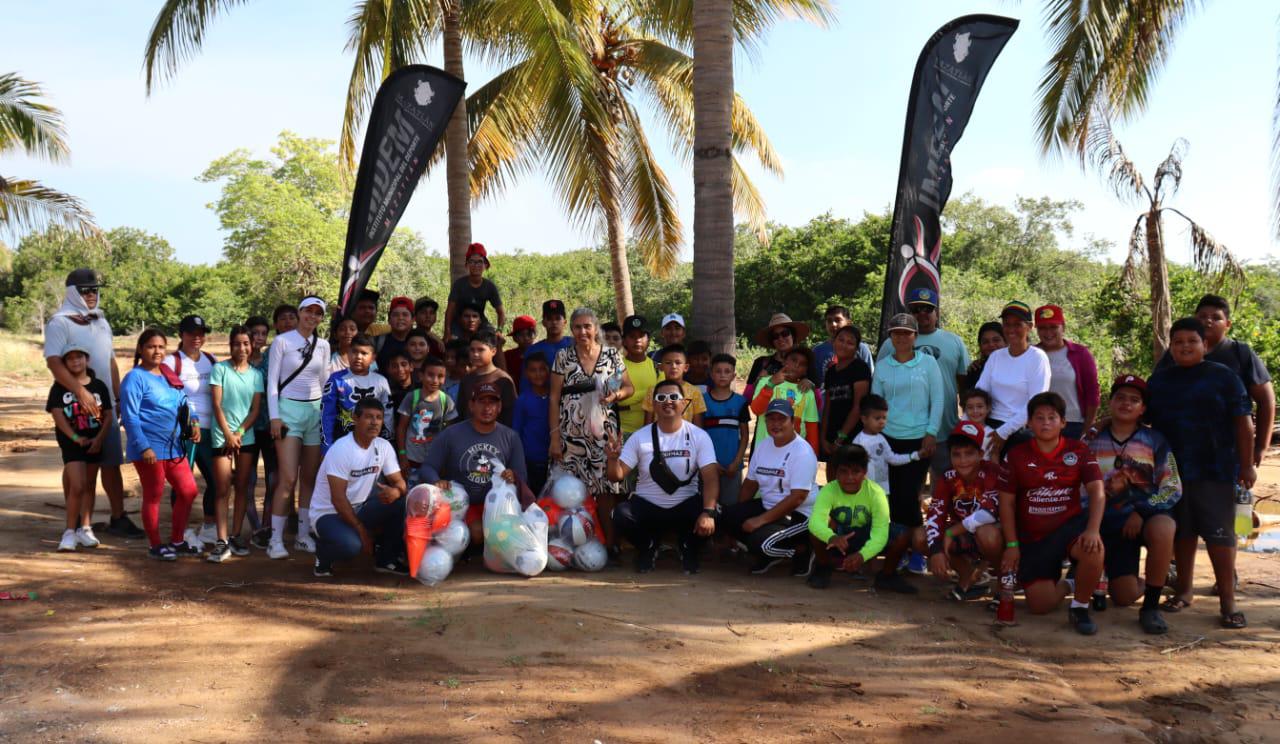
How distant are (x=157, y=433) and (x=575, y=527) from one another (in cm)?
304

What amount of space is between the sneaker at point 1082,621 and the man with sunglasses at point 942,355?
1.43 metres

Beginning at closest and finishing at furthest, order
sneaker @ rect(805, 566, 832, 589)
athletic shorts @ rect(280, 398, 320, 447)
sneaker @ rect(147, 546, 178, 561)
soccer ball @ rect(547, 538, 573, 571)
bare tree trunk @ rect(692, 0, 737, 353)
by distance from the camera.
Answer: sneaker @ rect(805, 566, 832, 589) → soccer ball @ rect(547, 538, 573, 571) → sneaker @ rect(147, 546, 178, 561) → athletic shorts @ rect(280, 398, 320, 447) → bare tree trunk @ rect(692, 0, 737, 353)

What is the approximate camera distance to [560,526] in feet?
22.2

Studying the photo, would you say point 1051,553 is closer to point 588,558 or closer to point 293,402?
point 588,558

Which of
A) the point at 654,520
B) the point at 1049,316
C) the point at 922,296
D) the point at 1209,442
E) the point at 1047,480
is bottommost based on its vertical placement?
the point at 654,520

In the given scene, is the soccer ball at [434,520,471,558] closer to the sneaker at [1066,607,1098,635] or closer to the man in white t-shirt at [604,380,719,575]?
the man in white t-shirt at [604,380,719,575]

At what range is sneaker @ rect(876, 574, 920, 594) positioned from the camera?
6.44 m

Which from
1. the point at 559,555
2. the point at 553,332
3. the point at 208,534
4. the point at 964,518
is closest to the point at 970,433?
the point at 964,518

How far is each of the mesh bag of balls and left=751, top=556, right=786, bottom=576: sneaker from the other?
1.08 m

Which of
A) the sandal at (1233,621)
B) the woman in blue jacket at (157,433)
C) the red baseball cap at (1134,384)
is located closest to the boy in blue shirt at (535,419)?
the woman in blue jacket at (157,433)

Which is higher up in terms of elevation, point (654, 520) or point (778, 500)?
point (778, 500)

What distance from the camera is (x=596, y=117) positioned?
36.9 feet

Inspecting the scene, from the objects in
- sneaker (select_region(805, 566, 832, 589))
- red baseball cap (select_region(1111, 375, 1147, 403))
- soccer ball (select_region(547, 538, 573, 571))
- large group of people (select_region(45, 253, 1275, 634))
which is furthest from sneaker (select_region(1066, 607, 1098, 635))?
soccer ball (select_region(547, 538, 573, 571))

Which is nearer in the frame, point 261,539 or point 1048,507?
point 1048,507
